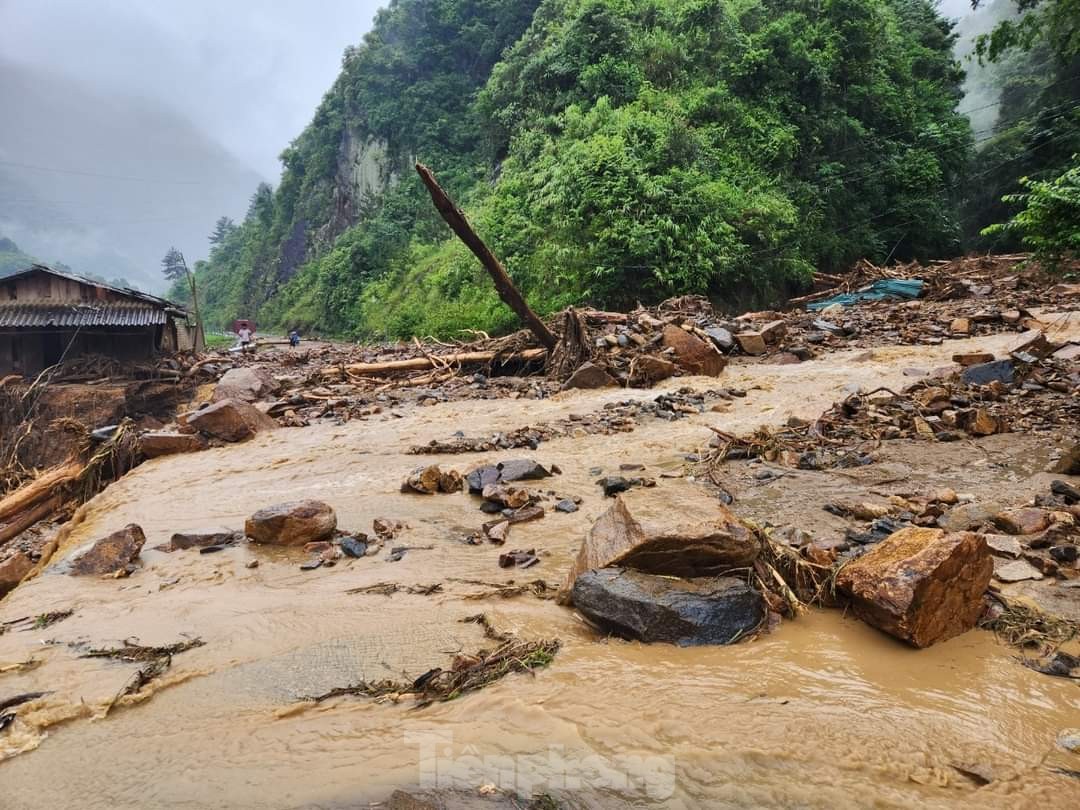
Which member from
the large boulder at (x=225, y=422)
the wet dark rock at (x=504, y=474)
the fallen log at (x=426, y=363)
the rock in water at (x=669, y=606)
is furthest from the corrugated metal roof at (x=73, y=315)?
the rock in water at (x=669, y=606)

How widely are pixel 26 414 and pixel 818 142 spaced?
2758cm

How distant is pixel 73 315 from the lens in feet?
58.1

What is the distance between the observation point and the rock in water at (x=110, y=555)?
440 cm

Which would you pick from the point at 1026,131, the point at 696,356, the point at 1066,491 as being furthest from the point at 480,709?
the point at 1026,131

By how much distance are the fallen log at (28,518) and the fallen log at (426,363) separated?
6.41 metres

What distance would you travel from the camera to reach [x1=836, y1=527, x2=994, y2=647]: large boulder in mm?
2543

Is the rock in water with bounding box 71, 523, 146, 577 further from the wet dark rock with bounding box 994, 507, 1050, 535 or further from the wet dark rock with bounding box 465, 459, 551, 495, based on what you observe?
the wet dark rock with bounding box 994, 507, 1050, 535

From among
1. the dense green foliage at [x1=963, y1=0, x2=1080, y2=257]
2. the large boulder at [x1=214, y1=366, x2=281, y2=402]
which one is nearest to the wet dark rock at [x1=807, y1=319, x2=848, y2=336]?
the dense green foliage at [x1=963, y1=0, x2=1080, y2=257]

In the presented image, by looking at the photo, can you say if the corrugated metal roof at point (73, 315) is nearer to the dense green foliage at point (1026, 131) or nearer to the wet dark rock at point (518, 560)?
the wet dark rock at point (518, 560)

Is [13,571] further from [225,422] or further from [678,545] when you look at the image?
[678,545]

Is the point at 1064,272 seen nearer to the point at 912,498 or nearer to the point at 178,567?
the point at 912,498

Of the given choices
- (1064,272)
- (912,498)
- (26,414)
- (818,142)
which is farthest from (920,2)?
(26,414)

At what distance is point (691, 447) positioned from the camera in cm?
650

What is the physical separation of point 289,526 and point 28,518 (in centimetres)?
447
